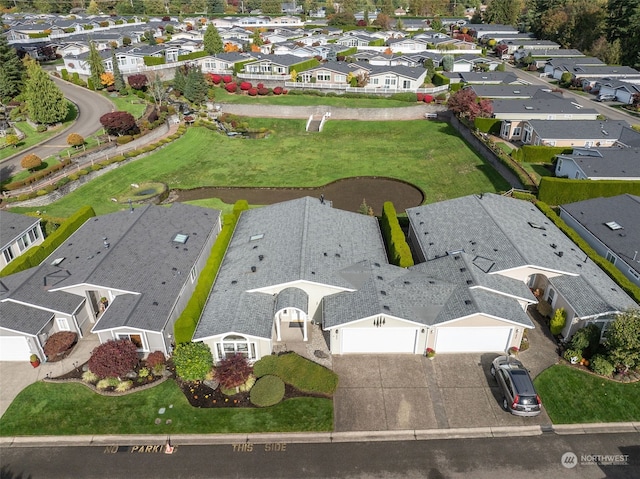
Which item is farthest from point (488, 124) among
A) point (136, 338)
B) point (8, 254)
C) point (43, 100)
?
point (43, 100)

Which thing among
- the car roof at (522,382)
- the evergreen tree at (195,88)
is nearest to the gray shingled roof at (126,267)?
the car roof at (522,382)

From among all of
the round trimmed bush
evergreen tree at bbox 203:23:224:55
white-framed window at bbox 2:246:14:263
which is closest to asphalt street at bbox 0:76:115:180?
white-framed window at bbox 2:246:14:263

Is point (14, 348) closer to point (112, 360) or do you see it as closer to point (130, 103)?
point (112, 360)

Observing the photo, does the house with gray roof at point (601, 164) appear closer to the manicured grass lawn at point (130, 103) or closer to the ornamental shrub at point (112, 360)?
the ornamental shrub at point (112, 360)

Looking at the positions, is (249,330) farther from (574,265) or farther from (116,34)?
(116,34)

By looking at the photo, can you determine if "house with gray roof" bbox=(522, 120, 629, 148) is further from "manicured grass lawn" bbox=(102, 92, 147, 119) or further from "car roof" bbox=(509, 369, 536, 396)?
"manicured grass lawn" bbox=(102, 92, 147, 119)

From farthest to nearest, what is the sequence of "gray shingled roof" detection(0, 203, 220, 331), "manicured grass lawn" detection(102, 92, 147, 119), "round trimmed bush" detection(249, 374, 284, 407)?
"manicured grass lawn" detection(102, 92, 147, 119) → "gray shingled roof" detection(0, 203, 220, 331) → "round trimmed bush" detection(249, 374, 284, 407)
